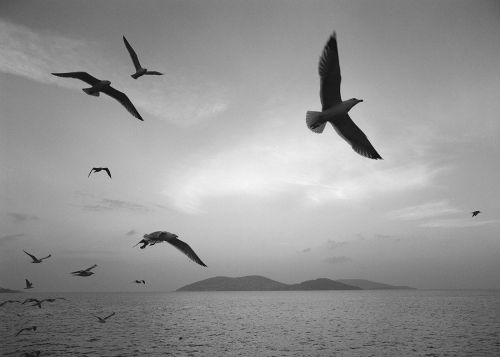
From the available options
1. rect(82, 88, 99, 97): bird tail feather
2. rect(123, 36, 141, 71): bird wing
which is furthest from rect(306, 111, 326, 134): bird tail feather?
rect(82, 88, 99, 97): bird tail feather

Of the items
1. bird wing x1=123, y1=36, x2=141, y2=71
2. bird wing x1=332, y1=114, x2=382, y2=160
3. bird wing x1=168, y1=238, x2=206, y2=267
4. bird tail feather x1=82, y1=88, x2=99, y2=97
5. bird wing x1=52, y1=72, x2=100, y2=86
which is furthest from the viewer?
bird wing x1=123, y1=36, x2=141, y2=71

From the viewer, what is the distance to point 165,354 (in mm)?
31188

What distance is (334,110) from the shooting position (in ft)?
31.1

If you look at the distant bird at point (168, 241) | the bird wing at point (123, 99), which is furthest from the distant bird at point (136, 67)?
the distant bird at point (168, 241)

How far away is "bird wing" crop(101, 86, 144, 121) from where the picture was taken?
11547 millimetres

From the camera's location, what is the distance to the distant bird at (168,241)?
1077cm

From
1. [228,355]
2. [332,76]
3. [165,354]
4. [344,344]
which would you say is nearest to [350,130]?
[332,76]

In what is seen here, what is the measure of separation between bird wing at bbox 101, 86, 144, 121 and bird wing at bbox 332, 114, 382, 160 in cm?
665

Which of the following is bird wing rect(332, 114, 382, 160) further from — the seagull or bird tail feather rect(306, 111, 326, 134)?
the seagull

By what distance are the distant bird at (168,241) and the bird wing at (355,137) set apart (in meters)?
6.00

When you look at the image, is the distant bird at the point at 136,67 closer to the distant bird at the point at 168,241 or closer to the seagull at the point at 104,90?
the seagull at the point at 104,90

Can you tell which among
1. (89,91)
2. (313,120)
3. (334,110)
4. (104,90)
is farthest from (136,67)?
(334,110)

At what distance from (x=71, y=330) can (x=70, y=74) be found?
47642mm

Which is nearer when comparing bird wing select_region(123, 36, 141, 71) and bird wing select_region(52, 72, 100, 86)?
bird wing select_region(52, 72, 100, 86)
